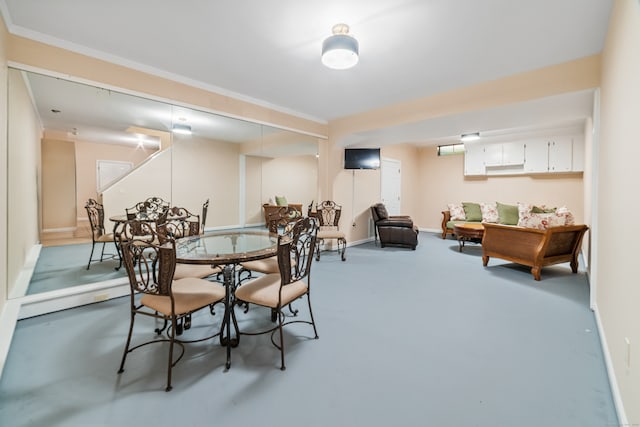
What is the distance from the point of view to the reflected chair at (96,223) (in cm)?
294

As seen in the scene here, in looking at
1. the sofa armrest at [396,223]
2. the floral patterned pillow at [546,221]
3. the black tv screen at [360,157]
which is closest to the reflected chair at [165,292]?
the floral patterned pillow at [546,221]

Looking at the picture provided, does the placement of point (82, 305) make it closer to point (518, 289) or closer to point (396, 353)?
point (396, 353)

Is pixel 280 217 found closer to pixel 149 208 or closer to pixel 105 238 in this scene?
pixel 149 208

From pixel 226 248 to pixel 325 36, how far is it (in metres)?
2.00

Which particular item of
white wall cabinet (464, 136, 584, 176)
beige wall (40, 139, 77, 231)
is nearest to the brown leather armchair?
white wall cabinet (464, 136, 584, 176)

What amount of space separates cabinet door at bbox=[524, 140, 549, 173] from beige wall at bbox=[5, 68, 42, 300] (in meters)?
8.46

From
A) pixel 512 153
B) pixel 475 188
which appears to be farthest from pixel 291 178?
pixel 512 153

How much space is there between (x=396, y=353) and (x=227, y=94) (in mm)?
3640

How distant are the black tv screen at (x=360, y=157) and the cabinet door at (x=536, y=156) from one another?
12.2 feet

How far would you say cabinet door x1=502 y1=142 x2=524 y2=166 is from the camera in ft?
21.1

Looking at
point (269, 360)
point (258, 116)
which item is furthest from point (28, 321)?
point (258, 116)

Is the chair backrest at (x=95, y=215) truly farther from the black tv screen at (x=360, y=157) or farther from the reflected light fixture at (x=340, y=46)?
the black tv screen at (x=360, y=157)

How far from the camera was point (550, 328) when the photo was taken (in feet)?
7.63

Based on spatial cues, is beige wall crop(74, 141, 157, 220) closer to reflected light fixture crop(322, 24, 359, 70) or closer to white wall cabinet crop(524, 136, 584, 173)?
reflected light fixture crop(322, 24, 359, 70)
